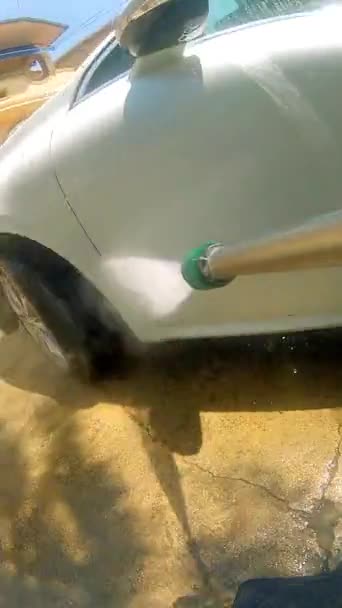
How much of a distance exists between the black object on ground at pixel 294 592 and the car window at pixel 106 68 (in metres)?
1.57

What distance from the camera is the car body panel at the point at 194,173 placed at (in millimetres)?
1787

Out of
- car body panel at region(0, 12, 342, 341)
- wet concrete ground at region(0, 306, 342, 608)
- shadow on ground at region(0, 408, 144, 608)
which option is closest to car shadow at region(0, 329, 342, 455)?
wet concrete ground at region(0, 306, 342, 608)

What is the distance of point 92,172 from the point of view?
213 centimetres

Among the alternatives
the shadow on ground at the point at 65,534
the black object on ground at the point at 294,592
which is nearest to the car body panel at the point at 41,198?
the shadow on ground at the point at 65,534

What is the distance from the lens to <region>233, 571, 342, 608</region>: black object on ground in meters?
1.54

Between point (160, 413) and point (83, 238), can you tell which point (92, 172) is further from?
point (160, 413)

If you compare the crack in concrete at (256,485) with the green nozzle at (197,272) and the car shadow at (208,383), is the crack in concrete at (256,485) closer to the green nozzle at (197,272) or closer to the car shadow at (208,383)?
the car shadow at (208,383)

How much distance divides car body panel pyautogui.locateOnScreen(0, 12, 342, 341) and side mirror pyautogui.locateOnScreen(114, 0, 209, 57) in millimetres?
41

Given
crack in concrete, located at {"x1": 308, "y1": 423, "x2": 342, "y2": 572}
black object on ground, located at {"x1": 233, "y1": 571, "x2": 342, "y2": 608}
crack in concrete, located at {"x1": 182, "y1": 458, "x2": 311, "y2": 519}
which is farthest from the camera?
crack in concrete, located at {"x1": 182, "y1": 458, "x2": 311, "y2": 519}

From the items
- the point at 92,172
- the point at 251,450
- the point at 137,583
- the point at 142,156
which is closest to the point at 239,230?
the point at 142,156

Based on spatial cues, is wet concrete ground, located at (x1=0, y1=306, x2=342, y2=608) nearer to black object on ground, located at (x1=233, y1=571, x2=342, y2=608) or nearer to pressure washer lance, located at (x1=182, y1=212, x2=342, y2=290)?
black object on ground, located at (x1=233, y1=571, x2=342, y2=608)

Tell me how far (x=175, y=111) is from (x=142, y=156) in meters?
0.17

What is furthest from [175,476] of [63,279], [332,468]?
[63,279]

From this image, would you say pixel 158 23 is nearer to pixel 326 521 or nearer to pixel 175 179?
pixel 175 179
